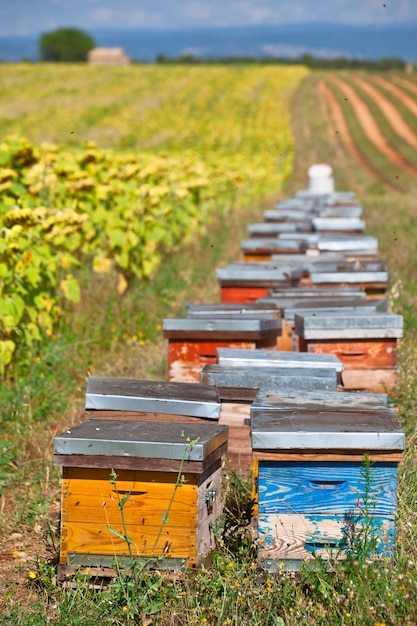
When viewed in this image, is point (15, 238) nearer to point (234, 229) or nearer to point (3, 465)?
point (3, 465)

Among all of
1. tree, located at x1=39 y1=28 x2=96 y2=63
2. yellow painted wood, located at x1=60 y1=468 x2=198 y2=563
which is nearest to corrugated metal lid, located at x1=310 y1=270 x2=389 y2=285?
yellow painted wood, located at x1=60 y1=468 x2=198 y2=563

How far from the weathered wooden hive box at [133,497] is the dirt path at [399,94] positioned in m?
48.1

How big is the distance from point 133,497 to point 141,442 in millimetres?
284

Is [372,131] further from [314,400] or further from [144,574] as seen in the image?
[144,574]

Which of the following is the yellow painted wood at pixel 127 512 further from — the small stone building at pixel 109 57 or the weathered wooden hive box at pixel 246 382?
the small stone building at pixel 109 57

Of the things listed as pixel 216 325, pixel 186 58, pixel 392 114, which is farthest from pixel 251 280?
pixel 186 58

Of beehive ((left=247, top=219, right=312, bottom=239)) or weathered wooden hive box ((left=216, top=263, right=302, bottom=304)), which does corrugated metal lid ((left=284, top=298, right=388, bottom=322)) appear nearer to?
weathered wooden hive box ((left=216, top=263, right=302, bottom=304))

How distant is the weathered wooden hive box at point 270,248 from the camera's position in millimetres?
9461

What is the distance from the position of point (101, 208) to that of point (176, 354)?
4.83 m

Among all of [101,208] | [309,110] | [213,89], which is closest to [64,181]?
[101,208]

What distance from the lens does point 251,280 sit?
7766mm

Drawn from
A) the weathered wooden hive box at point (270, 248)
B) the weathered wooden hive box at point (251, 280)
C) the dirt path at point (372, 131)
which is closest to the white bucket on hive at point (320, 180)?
the weathered wooden hive box at point (270, 248)

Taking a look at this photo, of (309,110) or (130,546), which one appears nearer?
(130,546)

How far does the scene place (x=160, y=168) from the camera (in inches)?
518
